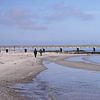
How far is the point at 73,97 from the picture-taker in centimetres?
1491

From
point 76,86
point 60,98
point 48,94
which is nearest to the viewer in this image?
point 60,98

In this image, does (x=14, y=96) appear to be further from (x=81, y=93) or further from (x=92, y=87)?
(x=92, y=87)

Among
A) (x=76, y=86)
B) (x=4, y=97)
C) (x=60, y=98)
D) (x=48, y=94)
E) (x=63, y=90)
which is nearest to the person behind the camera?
(x=4, y=97)

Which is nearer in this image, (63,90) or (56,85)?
(63,90)

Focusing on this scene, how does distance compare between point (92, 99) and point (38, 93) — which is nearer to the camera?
point (92, 99)

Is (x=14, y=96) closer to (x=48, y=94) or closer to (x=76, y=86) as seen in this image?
(x=48, y=94)

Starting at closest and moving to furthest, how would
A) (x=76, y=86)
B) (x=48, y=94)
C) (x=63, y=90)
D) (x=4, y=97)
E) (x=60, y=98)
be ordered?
1. (x=4, y=97)
2. (x=60, y=98)
3. (x=48, y=94)
4. (x=63, y=90)
5. (x=76, y=86)

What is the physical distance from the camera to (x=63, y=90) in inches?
668

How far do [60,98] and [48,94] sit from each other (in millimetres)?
1116

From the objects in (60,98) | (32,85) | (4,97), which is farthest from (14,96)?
Answer: (32,85)

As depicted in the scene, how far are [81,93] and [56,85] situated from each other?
318 cm

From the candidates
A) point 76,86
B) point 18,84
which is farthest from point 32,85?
point 76,86

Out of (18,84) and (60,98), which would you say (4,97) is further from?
(18,84)

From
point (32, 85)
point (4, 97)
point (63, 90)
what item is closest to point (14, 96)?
point (4, 97)
